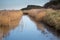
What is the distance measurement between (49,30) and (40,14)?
1425mm

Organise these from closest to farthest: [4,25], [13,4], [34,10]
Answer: [4,25], [13,4], [34,10]

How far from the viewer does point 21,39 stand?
3.47 metres

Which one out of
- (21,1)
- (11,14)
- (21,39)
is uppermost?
(21,1)

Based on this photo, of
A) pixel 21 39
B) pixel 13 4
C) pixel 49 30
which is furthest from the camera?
pixel 13 4

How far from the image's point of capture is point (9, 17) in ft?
17.4

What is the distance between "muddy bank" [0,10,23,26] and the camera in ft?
16.1

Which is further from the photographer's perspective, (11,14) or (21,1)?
(11,14)

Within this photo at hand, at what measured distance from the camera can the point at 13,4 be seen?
16.8 feet

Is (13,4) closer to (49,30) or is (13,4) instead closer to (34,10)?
(34,10)

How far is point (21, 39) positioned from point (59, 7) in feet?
7.09

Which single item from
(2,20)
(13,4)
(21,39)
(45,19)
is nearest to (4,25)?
(2,20)

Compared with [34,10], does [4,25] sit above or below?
below

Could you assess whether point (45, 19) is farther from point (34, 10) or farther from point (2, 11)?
point (2, 11)

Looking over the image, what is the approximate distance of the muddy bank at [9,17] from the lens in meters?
4.91
